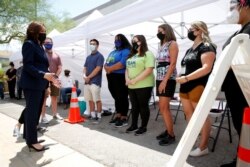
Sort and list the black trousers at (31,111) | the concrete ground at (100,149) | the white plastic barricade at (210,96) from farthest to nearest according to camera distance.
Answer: the black trousers at (31,111), the concrete ground at (100,149), the white plastic barricade at (210,96)

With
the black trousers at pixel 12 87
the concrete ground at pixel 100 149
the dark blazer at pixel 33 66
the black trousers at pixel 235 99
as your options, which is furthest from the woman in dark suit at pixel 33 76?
the black trousers at pixel 12 87

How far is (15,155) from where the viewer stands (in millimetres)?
3645

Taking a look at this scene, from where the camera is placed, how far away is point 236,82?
8.40 ft

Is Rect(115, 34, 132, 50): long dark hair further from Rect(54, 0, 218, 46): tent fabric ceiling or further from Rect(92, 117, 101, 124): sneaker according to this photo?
Rect(92, 117, 101, 124): sneaker

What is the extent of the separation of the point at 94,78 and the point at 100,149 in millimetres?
2174

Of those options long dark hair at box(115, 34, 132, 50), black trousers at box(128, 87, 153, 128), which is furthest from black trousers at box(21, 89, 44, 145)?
long dark hair at box(115, 34, 132, 50)

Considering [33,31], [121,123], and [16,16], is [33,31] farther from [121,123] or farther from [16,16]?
[16,16]

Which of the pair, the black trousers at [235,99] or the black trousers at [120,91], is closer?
the black trousers at [235,99]

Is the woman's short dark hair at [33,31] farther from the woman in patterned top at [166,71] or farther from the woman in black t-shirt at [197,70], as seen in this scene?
the woman in black t-shirt at [197,70]

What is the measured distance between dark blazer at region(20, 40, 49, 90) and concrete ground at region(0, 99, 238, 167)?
37.7 inches

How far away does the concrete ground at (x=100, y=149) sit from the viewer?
3242 millimetres

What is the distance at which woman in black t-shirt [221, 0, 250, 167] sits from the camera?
7.73ft

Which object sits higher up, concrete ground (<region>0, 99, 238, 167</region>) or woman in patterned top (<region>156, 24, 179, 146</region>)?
woman in patterned top (<region>156, 24, 179, 146</region>)

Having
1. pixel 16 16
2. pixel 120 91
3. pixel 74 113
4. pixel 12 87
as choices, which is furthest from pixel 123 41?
pixel 16 16
